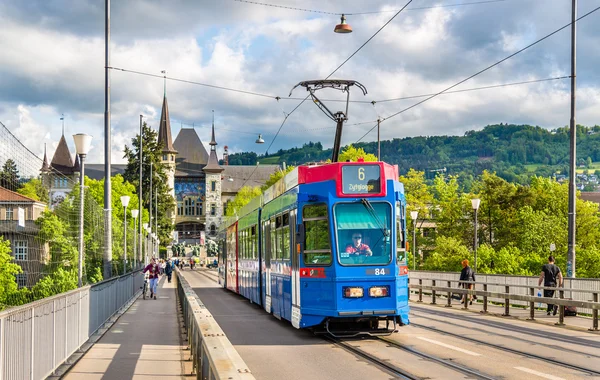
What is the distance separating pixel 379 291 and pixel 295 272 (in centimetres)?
204

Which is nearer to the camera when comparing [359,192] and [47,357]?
[47,357]

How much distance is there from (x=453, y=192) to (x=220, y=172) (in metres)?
106

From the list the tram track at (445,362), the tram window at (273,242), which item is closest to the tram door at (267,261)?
the tram window at (273,242)

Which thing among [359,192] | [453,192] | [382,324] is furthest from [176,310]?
[453,192]

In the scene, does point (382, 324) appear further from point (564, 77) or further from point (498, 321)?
point (564, 77)

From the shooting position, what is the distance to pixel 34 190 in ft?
49.0

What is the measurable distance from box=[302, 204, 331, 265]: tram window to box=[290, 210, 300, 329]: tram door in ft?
0.89

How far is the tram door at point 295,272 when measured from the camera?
57.7 feet

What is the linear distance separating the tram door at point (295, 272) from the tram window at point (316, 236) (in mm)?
272

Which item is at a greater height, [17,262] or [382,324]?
[17,262]

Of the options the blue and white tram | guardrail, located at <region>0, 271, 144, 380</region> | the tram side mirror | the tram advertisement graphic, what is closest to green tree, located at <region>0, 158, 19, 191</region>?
guardrail, located at <region>0, 271, 144, 380</region>

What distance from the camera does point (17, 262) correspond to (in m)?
14.6

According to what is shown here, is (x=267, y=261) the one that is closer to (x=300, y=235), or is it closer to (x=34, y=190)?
(x=300, y=235)

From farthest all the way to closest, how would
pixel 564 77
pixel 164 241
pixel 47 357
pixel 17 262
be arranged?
pixel 164 241 → pixel 564 77 → pixel 17 262 → pixel 47 357
